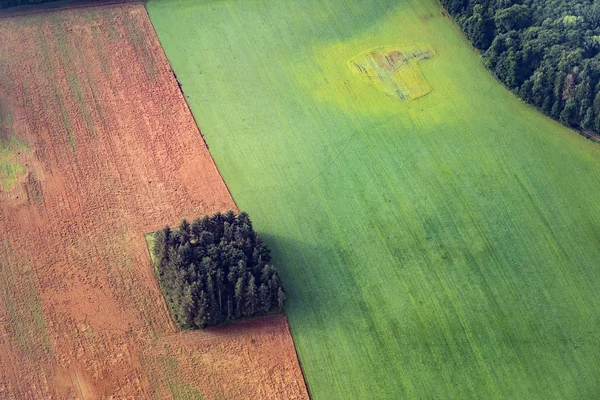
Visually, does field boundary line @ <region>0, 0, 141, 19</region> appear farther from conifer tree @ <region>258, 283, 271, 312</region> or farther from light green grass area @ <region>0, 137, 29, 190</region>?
conifer tree @ <region>258, 283, 271, 312</region>

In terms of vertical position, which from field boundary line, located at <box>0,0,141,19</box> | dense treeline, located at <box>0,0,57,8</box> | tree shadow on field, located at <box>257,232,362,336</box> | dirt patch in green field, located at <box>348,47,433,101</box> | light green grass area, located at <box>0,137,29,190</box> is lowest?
tree shadow on field, located at <box>257,232,362,336</box>

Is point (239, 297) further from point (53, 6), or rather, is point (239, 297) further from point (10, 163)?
point (53, 6)

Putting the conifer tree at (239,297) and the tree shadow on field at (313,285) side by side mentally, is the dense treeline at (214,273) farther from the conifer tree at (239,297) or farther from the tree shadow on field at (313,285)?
the tree shadow on field at (313,285)

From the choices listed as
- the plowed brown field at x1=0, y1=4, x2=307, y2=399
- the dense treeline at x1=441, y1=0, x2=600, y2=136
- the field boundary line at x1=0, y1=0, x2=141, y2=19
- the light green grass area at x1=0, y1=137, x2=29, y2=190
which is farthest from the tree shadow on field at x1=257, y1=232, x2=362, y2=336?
the field boundary line at x1=0, y1=0, x2=141, y2=19

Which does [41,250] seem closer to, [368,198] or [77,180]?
[77,180]

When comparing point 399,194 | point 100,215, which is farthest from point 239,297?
point 399,194

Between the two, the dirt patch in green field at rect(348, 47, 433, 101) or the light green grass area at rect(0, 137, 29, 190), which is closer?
the light green grass area at rect(0, 137, 29, 190)
